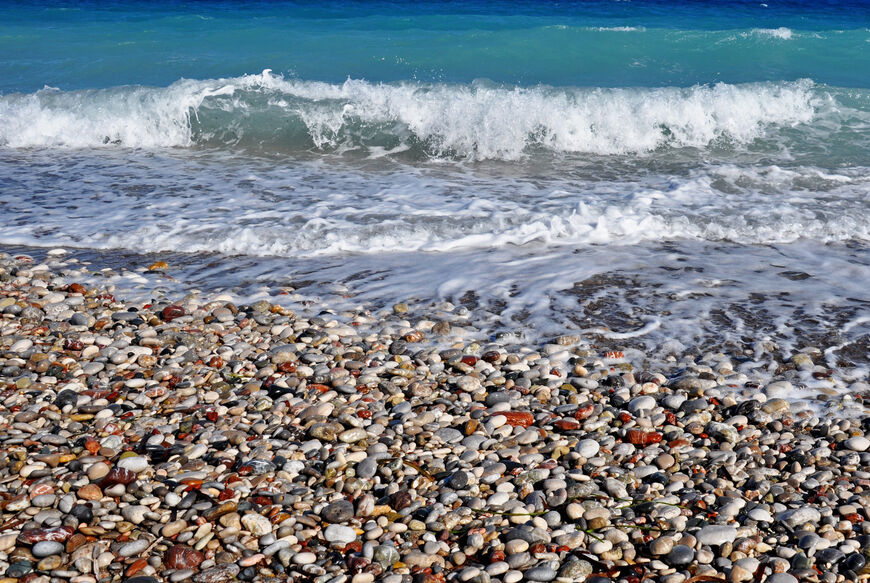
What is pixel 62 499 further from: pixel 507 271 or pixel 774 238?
pixel 774 238

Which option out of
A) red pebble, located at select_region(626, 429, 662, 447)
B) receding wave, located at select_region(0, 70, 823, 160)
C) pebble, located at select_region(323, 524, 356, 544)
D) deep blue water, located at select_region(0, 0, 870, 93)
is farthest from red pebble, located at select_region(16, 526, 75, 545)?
deep blue water, located at select_region(0, 0, 870, 93)

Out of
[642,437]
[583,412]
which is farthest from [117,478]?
[642,437]

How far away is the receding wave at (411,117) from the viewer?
1001cm

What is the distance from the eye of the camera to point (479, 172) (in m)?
8.83

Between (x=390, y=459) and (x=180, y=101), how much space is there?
8891 millimetres

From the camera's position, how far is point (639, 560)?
2.81 metres

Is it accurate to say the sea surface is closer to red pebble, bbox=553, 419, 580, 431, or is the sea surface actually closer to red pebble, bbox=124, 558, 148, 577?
red pebble, bbox=553, 419, 580, 431

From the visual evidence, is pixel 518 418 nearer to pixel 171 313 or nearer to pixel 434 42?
pixel 171 313

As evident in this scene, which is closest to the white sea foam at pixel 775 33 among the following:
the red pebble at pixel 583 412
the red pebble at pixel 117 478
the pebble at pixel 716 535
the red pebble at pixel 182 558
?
the red pebble at pixel 583 412

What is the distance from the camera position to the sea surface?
536 cm

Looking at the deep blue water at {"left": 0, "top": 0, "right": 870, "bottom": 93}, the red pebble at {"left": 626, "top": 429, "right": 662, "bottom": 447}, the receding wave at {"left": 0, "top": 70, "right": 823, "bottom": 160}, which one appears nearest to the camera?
the red pebble at {"left": 626, "top": 429, "right": 662, "bottom": 447}

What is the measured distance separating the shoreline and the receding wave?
5808 millimetres

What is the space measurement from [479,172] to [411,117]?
2.02 m

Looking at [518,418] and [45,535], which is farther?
[518,418]
